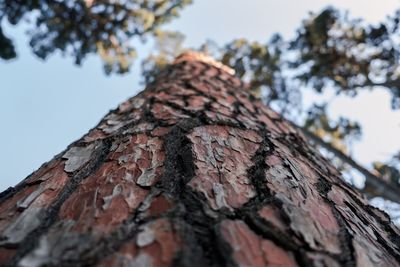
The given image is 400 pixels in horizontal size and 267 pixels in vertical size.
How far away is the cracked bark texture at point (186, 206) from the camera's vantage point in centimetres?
97

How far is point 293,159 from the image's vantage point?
1.90 metres

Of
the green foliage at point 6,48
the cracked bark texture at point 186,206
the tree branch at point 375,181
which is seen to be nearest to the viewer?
the cracked bark texture at point 186,206

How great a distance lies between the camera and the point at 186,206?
1154mm

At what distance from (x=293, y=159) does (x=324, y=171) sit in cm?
31

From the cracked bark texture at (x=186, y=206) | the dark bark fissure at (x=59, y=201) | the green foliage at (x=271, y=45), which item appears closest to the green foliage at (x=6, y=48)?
the green foliage at (x=271, y=45)

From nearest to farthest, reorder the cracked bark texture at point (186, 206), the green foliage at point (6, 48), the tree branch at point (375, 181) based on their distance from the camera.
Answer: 1. the cracked bark texture at point (186, 206)
2. the tree branch at point (375, 181)
3. the green foliage at point (6, 48)

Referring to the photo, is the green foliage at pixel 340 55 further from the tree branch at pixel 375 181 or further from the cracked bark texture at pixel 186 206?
the cracked bark texture at pixel 186 206

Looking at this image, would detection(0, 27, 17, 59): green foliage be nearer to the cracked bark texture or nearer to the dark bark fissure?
the cracked bark texture

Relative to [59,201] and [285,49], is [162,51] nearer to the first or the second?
[285,49]

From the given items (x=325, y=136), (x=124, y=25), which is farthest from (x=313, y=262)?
(x=325, y=136)

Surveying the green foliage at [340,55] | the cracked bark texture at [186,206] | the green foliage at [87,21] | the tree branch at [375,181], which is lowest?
the cracked bark texture at [186,206]

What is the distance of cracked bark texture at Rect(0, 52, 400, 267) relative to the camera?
3.18ft

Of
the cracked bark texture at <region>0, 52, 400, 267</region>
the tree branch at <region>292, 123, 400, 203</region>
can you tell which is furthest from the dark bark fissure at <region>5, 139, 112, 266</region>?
the tree branch at <region>292, 123, 400, 203</region>

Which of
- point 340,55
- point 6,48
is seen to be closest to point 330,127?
point 340,55
